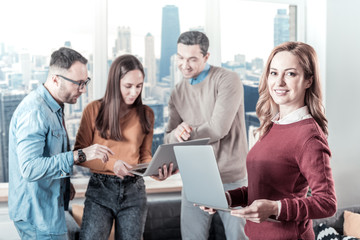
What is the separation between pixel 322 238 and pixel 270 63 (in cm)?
201

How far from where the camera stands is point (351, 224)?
3.29 meters

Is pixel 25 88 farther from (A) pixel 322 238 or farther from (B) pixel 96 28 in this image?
(A) pixel 322 238

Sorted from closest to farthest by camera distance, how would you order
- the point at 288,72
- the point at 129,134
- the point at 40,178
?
the point at 288,72 < the point at 40,178 < the point at 129,134

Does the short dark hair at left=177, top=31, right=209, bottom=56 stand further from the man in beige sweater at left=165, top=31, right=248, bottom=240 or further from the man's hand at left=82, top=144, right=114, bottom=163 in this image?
the man's hand at left=82, top=144, right=114, bottom=163

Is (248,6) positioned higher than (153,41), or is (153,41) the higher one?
(248,6)

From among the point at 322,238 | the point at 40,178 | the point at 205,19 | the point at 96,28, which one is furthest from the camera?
the point at 205,19

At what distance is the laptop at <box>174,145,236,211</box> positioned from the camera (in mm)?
1610

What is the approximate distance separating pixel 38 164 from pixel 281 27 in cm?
266

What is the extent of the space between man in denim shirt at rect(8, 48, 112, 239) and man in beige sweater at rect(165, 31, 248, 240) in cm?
75

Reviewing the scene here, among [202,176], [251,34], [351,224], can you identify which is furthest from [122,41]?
[351,224]

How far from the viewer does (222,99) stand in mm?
2709

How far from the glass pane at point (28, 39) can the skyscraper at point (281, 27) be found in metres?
1.62

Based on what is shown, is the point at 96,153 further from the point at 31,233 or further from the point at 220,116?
the point at 220,116

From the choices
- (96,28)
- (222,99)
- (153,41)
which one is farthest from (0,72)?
(222,99)
